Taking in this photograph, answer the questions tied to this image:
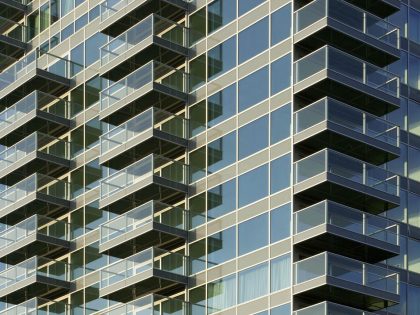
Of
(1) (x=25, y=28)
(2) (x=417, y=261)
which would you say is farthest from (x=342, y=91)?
(1) (x=25, y=28)

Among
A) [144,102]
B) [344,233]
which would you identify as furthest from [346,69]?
[144,102]

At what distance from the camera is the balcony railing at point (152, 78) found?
212ft

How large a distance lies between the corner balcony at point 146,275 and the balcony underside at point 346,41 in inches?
400

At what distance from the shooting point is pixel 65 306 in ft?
227

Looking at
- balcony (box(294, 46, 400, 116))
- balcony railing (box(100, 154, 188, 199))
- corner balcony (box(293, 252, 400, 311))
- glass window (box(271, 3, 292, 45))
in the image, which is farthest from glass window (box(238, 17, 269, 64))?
corner balcony (box(293, 252, 400, 311))

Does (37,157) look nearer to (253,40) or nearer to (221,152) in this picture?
(221,152)

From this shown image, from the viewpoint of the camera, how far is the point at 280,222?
5766 cm

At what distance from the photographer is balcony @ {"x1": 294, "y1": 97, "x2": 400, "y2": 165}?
57.1 metres

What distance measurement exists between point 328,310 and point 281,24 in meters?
11.8

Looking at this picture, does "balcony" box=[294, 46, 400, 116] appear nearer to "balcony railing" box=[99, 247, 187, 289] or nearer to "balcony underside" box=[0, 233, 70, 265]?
"balcony railing" box=[99, 247, 187, 289]

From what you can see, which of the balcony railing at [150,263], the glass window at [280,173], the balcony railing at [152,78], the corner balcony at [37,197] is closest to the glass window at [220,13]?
the balcony railing at [152,78]

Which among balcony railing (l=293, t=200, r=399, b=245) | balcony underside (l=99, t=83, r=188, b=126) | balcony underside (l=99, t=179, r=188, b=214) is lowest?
balcony railing (l=293, t=200, r=399, b=245)

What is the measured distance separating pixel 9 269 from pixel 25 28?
516 inches

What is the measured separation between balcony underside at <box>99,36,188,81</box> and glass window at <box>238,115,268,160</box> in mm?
5992
